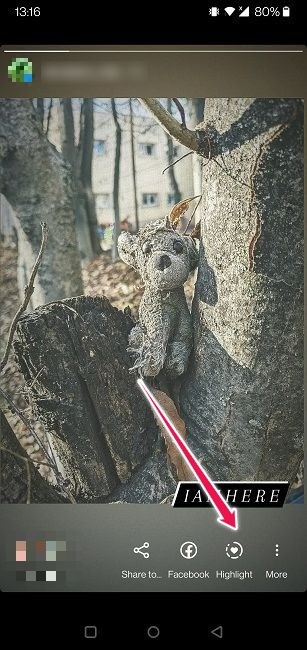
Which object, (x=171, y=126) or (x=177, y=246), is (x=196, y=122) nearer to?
(x=171, y=126)

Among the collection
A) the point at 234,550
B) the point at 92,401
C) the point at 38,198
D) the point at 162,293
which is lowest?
the point at 234,550

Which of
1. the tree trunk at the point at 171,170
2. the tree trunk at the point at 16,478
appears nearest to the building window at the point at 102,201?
the tree trunk at the point at 171,170

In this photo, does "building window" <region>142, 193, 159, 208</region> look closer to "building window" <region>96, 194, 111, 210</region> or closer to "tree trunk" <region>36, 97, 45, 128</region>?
"building window" <region>96, 194, 111, 210</region>

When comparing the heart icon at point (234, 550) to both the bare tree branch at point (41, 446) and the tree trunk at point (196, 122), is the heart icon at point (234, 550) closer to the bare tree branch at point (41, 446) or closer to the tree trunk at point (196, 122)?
the bare tree branch at point (41, 446)

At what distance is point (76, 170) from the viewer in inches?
55.5

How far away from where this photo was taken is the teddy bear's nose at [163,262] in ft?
4.10

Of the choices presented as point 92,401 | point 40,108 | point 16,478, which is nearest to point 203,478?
point 92,401

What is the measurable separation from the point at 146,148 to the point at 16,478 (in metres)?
0.68

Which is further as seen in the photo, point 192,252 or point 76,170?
point 76,170

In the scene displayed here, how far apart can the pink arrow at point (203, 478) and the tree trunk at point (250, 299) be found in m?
0.02

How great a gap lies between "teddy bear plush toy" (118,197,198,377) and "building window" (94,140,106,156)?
168 millimetres

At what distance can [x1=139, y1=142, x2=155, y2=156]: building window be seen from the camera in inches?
50.7
